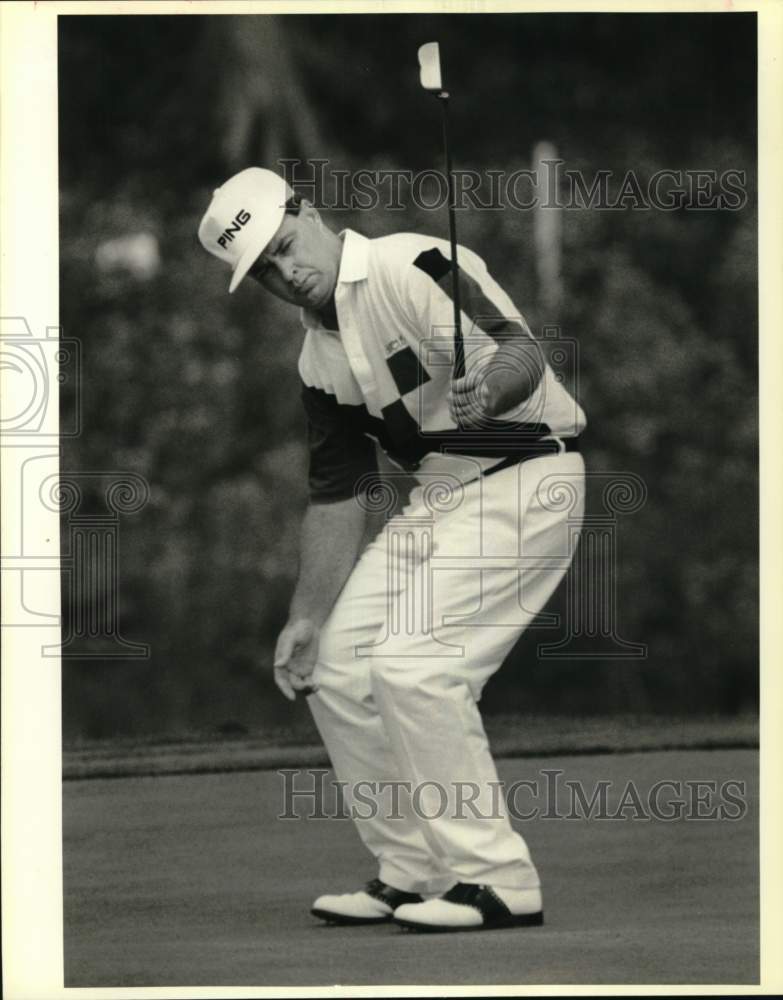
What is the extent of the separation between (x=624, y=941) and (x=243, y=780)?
1180 mm

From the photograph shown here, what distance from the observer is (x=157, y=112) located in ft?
20.6

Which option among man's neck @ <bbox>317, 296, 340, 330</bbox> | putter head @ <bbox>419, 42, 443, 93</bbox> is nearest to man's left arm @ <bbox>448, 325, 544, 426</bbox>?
man's neck @ <bbox>317, 296, 340, 330</bbox>

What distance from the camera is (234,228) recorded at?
6250 millimetres

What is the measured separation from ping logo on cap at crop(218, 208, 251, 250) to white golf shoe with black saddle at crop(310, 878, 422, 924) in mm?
1897

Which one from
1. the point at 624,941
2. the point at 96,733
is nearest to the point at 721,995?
the point at 624,941

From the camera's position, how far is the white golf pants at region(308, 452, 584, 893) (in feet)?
20.0

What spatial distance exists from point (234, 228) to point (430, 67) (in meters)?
0.72

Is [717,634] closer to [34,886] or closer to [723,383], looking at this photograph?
[723,383]

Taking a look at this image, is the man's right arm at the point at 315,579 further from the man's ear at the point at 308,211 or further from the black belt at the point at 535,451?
the man's ear at the point at 308,211

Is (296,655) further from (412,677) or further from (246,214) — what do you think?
(246,214)

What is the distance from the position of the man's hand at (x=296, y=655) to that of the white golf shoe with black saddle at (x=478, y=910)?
714 millimetres

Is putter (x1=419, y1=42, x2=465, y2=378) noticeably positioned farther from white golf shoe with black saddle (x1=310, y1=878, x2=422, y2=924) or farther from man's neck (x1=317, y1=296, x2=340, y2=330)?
white golf shoe with black saddle (x1=310, y1=878, x2=422, y2=924)

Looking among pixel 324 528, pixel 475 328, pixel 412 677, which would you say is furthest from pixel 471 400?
pixel 412 677

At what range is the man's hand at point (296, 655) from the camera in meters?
6.27
